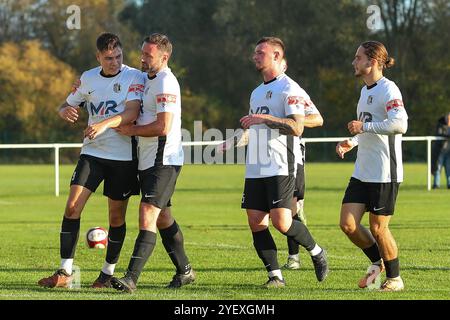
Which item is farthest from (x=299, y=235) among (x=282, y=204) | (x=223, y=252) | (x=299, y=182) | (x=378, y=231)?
(x=223, y=252)

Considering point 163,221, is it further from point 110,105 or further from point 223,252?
point 223,252

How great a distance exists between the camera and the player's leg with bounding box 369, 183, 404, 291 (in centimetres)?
897

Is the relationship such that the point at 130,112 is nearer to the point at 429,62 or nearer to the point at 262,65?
the point at 262,65

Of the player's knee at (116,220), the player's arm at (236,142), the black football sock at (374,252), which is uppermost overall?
the player's arm at (236,142)

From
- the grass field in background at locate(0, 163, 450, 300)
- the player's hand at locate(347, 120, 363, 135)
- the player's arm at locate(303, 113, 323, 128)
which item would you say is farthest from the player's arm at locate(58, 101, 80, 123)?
the player's hand at locate(347, 120, 363, 135)

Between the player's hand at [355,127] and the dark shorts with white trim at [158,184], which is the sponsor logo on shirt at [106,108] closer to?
the dark shorts with white trim at [158,184]

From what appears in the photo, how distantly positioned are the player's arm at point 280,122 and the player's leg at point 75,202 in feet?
4.97

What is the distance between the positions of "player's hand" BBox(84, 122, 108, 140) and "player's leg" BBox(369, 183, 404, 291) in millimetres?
2502

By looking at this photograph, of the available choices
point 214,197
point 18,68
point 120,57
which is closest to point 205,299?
point 120,57

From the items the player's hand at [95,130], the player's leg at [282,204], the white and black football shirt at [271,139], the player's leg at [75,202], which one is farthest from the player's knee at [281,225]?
the player's hand at [95,130]

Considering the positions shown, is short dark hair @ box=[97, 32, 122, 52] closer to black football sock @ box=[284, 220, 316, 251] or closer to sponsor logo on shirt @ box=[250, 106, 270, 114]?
sponsor logo on shirt @ box=[250, 106, 270, 114]

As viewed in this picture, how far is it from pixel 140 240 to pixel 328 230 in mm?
6969

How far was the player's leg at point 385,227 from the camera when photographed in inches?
353
